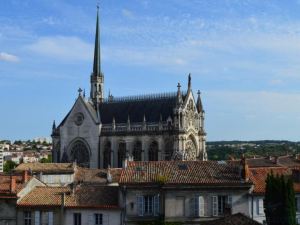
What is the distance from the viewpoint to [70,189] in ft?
145

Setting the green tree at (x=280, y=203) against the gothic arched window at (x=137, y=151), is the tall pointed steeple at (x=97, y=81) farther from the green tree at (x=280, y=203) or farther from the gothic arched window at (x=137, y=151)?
the green tree at (x=280, y=203)

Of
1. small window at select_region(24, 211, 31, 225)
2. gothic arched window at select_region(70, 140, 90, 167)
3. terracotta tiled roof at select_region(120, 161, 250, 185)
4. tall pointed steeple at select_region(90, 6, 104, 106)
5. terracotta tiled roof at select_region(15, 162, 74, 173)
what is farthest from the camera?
tall pointed steeple at select_region(90, 6, 104, 106)

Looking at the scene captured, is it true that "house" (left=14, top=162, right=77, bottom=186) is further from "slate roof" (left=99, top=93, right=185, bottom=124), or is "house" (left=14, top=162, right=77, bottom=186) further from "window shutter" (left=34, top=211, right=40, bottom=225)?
"window shutter" (left=34, top=211, right=40, bottom=225)

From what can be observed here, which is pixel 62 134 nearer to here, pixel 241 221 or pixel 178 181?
pixel 178 181

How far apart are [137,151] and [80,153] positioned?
11.8 m

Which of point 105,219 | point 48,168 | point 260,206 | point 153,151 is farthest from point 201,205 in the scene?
point 153,151

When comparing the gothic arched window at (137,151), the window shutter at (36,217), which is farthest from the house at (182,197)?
the gothic arched window at (137,151)

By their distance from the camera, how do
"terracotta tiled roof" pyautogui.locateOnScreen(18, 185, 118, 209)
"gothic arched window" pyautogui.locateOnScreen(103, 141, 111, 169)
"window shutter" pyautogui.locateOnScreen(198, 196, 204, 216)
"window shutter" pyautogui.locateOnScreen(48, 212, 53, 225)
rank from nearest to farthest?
"window shutter" pyautogui.locateOnScreen(198, 196, 204, 216) → "window shutter" pyautogui.locateOnScreen(48, 212, 53, 225) → "terracotta tiled roof" pyautogui.locateOnScreen(18, 185, 118, 209) → "gothic arched window" pyautogui.locateOnScreen(103, 141, 111, 169)

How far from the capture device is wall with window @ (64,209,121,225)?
41156 millimetres

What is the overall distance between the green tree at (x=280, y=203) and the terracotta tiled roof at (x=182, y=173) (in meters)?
2.98

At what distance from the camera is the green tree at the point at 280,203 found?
38500 mm

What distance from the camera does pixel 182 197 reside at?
4088 cm

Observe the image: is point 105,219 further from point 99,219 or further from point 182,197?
point 182,197

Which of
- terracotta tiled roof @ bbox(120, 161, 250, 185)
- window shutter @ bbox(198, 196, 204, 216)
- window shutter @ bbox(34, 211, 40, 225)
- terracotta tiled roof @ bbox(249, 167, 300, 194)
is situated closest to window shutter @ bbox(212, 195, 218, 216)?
window shutter @ bbox(198, 196, 204, 216)
